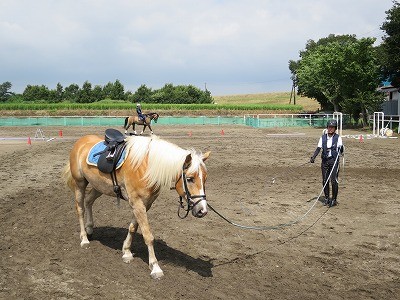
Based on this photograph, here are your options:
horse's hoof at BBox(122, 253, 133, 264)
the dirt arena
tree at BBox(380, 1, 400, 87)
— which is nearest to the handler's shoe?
the dirt arena

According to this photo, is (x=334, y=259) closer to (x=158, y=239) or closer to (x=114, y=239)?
(x=158, y=239)

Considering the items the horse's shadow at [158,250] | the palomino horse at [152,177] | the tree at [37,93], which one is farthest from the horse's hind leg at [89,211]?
the tree at [37,93]

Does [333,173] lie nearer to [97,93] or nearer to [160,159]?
[160,159]

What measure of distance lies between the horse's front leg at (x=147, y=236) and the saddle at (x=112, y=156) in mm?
536

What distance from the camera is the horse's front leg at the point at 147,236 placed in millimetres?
5504

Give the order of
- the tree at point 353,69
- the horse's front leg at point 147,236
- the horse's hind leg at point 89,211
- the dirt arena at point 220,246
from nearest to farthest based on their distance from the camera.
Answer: the dirt arena at point 220,246 → the horse's front leg at point 147,236 → the horse's hind leg at point 89,211 → the tree at point 353,69

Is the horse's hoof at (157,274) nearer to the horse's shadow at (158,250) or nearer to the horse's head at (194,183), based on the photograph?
the horse's shadow at (158,250)

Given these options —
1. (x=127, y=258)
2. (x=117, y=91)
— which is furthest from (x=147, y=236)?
(x=117, y=91)


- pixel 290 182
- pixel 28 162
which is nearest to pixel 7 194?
pixel 28 162

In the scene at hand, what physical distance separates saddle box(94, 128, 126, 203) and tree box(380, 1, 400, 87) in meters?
31.7

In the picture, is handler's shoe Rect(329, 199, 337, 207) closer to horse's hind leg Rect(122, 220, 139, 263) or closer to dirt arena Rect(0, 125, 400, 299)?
dirt arena Rect(0, 125, 400, 299)

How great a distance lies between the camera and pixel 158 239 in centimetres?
716

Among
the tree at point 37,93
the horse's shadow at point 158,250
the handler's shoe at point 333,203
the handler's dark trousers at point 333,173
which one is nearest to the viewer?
the horse's shadow at point 158,250

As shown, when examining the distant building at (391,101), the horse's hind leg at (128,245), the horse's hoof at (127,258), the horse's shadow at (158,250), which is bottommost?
the horse's shadow at (158,250)
